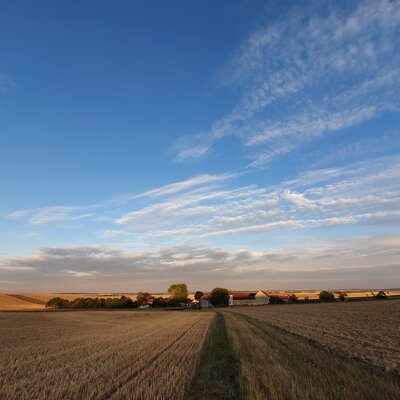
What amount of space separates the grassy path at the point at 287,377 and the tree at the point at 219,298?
11975cm

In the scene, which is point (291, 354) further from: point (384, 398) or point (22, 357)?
point (22, 357)

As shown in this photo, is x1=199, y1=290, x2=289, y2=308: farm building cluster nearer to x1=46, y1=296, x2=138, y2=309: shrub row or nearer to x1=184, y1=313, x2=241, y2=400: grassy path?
x1=46, y1=296, x2=138, y2=309: shrub row

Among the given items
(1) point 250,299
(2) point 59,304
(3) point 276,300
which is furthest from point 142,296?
(3) point 276,300

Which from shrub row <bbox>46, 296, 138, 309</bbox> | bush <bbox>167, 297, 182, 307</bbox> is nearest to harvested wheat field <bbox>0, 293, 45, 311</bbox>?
shrub row <bbox>46, 296, 138, 309</bbox>

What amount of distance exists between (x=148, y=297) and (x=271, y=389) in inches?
6246

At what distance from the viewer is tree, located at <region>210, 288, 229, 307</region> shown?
13269cm

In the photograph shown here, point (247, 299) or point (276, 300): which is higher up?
point (247, 299)

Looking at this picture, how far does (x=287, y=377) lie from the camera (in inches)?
421

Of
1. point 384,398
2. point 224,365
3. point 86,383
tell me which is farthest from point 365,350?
point 86,383

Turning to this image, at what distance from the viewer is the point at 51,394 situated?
930 cm

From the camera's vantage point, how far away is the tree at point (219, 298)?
435 feet

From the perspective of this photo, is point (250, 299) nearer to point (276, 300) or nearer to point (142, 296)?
point (276, 300)

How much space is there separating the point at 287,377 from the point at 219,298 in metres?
126

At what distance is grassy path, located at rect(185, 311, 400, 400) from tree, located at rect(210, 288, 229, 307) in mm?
119750
